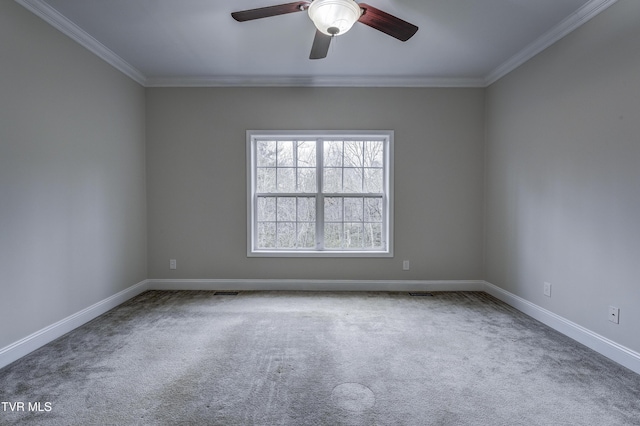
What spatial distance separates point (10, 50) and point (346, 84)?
10.1ft

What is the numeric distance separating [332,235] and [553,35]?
301 cm

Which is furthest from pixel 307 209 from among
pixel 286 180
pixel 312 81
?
pixel 312 81

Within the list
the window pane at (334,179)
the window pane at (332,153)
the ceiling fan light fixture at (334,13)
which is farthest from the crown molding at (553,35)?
the window pane at (334,179)

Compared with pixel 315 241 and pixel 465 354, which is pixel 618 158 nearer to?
pixel 465 354

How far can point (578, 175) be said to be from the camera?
2.55 metres

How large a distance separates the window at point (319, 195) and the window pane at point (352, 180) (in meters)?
0.01

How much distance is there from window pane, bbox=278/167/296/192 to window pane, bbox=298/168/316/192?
0.08m

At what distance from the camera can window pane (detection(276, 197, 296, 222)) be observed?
4027mm

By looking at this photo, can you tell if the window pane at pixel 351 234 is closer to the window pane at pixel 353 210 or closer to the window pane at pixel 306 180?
the window pane at pixel 353 210

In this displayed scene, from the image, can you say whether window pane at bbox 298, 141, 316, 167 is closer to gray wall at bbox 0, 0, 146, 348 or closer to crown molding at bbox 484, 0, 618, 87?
gray wall at bbox 0, 0, 146, 348

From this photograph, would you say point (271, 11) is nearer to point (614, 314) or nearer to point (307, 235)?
point (307, 235)

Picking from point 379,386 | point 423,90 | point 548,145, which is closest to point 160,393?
point 379,386

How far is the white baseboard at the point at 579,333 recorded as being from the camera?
213cm

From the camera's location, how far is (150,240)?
12.9 feet
